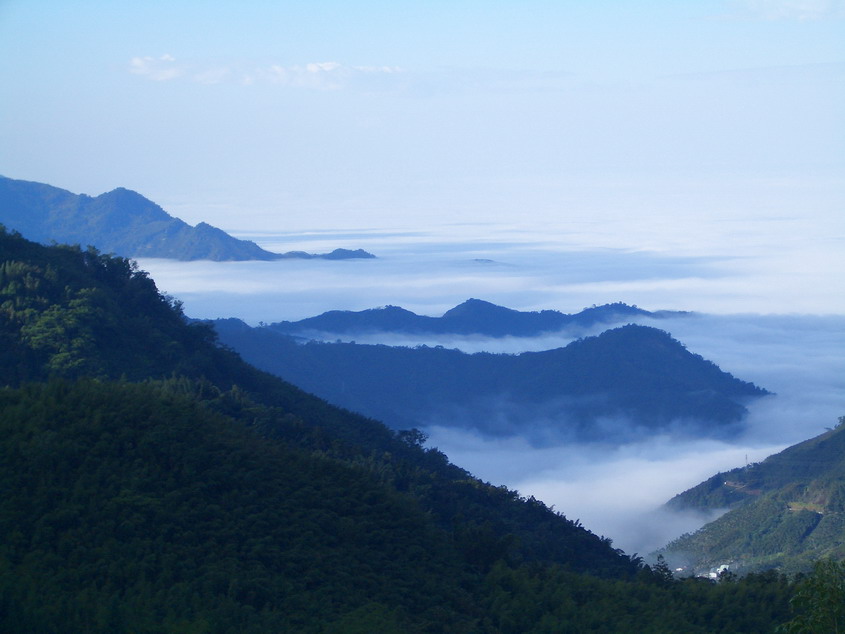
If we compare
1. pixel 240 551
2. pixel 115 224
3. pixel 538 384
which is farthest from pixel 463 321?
pixel 240 551

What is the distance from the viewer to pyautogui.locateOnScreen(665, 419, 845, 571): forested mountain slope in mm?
46562

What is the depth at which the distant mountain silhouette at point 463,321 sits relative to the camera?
11328cm

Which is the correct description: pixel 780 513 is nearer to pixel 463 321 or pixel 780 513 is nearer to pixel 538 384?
pixel 538 384

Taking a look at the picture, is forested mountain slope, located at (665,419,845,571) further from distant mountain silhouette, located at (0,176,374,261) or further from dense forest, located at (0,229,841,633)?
distant mountain silhouette, located at (0,176,374,261)

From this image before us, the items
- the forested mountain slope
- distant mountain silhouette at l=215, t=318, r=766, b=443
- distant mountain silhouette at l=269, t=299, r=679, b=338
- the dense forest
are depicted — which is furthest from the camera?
distant mountain silhouette at l=269, t=299, r=679, b=338

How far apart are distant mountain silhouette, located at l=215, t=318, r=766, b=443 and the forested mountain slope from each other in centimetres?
2809

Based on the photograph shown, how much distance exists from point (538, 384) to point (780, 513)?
45283 mm

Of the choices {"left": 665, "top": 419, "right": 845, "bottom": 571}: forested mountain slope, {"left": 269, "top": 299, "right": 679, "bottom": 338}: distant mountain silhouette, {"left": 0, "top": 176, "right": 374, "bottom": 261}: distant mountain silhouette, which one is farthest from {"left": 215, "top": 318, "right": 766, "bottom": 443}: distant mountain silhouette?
{"left": 0, "top": 176, "right": 374, "bottom": 261}: distant mountain silhouette

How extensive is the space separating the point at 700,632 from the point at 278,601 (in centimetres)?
832

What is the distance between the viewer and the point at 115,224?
143875mm

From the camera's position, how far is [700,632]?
17.4m

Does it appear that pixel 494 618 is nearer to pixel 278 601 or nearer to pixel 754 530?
pixel 278 601

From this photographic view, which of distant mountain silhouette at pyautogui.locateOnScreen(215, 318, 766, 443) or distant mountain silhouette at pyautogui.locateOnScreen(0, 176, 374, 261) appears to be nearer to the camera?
distant mountain silhouette at pyautogui.locateOnScreen(215, 318, 766, 443)

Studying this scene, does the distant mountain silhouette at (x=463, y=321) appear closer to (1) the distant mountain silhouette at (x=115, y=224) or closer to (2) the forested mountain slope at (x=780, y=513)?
(1) the distant mountain silhouette at (x=115, y=224)
